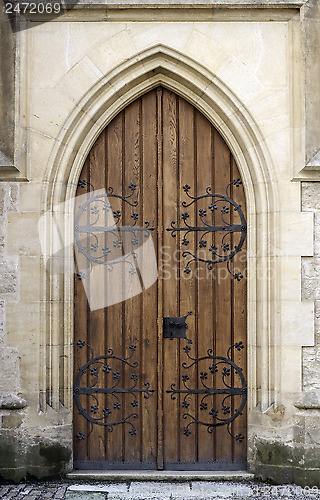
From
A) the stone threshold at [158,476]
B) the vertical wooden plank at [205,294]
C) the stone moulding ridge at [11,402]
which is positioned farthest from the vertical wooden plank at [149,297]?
the stone moulding ridge at [11,402]

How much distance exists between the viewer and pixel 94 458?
173 inches

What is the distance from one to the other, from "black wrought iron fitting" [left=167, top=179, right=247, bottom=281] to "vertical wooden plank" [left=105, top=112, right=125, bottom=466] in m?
0.52

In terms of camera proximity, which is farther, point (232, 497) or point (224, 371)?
point (224, 371)

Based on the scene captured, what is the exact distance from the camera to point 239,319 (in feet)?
14.4

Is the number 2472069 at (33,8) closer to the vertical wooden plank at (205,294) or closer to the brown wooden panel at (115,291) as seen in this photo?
the brown wooden panel at (115,291)

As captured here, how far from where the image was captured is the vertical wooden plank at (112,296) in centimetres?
439

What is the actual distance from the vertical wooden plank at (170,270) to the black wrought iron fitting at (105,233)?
22 cm

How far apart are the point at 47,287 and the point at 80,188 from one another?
0.83 metres

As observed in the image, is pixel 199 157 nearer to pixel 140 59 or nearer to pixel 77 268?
pixel 140 59

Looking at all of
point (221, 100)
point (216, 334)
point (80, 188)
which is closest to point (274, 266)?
point (216, 334)

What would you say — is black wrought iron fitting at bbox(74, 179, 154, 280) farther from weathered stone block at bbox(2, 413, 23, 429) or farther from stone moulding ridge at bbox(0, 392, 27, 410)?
weathered stone block at bbox(2, 413, 23, 429)

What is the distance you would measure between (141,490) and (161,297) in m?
1.42

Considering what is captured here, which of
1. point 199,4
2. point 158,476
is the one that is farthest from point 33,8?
point 158,476

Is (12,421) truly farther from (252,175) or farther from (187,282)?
(252,175)
